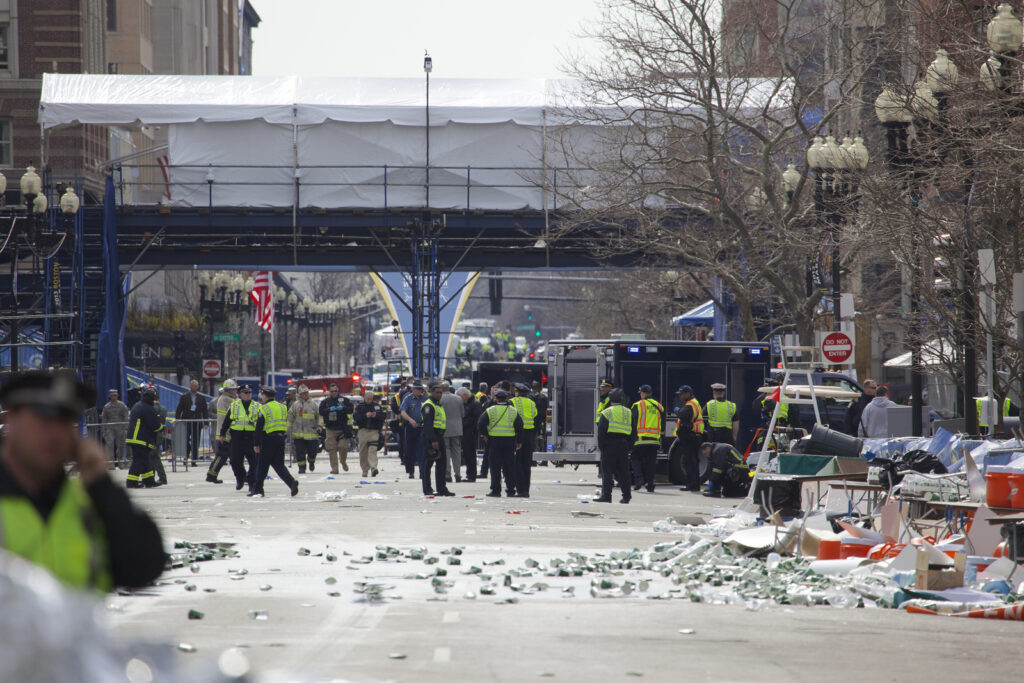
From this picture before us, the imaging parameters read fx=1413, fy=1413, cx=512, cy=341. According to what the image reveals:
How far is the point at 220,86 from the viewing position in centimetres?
3853

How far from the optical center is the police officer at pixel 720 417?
2428 cm

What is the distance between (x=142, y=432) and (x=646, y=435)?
28.2 feet

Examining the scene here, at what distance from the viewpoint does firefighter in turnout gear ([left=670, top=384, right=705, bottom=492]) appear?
2425 centimetres

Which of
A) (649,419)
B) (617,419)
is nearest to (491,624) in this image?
(617,419)

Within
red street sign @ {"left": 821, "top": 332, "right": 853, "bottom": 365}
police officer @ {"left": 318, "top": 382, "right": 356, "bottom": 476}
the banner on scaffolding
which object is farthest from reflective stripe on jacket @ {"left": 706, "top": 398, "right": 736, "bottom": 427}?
the banner on scaffolding

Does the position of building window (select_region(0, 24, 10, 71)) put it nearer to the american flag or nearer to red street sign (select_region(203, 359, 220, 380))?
the american flag

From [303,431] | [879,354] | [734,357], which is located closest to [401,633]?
[734,357]

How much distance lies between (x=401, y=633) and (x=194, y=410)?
998 inches

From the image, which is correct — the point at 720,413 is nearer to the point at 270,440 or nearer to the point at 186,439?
the point at 270,440

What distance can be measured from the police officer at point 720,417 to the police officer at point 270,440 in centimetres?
724

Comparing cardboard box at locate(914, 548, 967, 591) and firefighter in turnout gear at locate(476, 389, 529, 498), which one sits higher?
firefighter in turnout gear at locate(476, 389, 529, 498)

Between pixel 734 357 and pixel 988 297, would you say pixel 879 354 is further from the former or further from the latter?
pixel 988 297

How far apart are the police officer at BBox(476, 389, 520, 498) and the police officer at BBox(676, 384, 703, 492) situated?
342cm

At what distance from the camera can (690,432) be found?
2430cm
